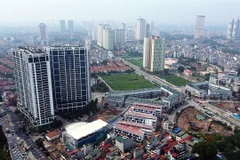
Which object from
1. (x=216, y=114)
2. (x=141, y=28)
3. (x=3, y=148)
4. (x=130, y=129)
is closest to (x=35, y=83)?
(x=3, y=148)

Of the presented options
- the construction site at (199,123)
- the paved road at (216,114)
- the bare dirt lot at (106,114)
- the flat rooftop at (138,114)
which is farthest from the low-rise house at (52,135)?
the construction site at (199,123)

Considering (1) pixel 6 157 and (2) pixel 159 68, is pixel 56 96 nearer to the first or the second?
(1) pixel 6 157

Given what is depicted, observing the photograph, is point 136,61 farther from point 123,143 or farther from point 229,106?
point 123,143

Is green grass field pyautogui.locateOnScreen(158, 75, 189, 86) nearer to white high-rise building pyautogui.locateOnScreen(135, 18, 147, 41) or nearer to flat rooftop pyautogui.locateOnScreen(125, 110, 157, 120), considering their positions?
flat rooftop pyautogui.locateOnScreen(125, 110, 157, 120)

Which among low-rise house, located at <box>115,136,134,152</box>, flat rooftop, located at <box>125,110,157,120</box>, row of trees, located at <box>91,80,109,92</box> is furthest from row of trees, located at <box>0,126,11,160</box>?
row of trees, located at <box>91,80,109,92</box>

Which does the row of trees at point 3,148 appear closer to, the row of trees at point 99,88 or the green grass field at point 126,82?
the row of trees at point 99,88

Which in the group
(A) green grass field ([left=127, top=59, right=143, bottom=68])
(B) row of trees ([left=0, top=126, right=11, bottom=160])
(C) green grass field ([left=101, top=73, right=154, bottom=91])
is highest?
(A) green grass field ([left=127, top=59, right=143, bottom=68])

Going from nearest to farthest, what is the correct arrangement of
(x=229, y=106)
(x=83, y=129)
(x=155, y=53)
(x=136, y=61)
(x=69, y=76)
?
(x=83, y=129)
(x=69, y=76)
(x=229, y=106)
(x=155, y=53)
(x=136, y=61)
